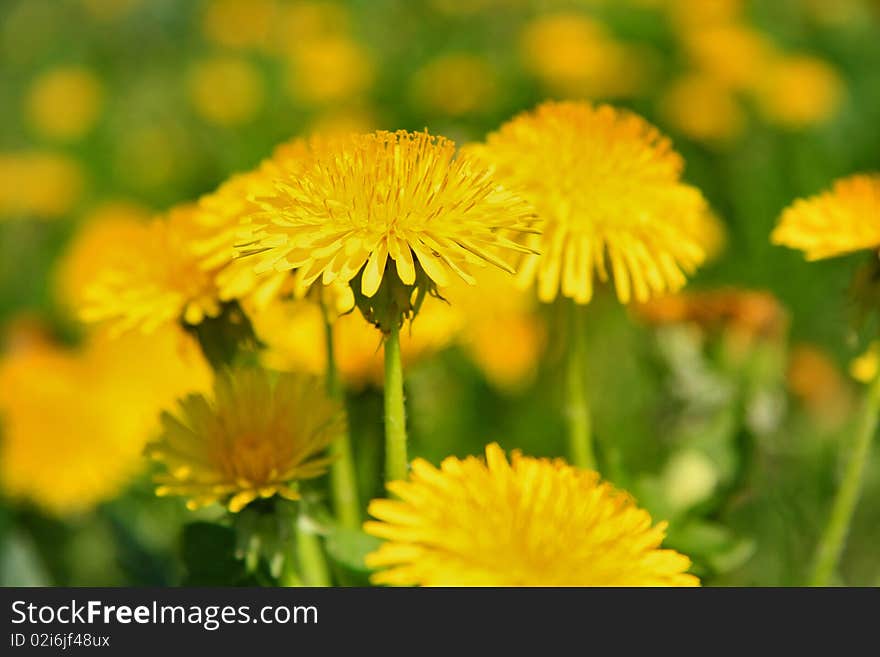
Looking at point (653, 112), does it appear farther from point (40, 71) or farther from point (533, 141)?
point (40, 71)

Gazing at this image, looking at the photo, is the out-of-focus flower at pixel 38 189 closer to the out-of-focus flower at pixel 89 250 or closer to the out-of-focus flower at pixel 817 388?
the out-of-focus flower at pixel 89 250

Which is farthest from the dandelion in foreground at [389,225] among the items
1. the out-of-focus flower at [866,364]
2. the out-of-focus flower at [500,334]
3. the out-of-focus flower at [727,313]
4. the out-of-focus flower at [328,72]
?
the out-of-focus flower at [328,72]

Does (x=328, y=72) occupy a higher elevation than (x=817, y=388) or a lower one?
higher

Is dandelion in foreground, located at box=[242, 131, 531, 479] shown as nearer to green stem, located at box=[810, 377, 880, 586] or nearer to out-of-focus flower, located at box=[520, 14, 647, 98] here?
green stem, located at box=[810, 377, 880, 586]

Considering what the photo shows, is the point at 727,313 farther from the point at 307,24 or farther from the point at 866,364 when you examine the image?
the point at 307,24

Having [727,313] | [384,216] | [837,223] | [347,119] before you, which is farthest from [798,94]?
[384,216]

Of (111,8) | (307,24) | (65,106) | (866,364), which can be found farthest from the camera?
(111,8)
